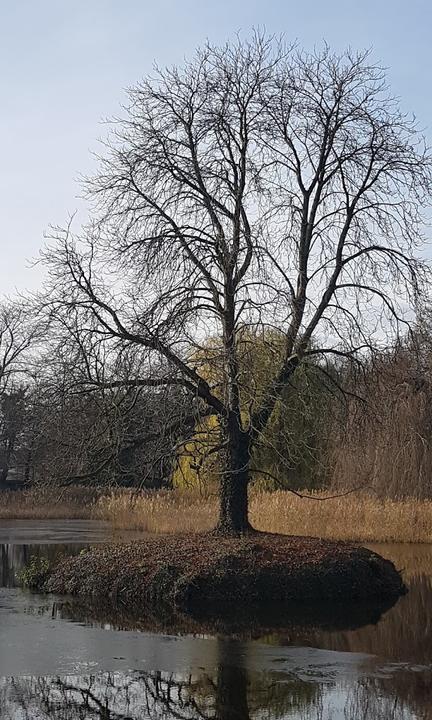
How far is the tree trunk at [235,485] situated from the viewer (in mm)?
19703

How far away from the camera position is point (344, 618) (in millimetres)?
15797

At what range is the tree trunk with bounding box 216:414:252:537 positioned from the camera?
64.6ft

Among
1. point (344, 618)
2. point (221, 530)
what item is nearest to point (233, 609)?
point (344, 618)

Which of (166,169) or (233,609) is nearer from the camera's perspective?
(233,609)

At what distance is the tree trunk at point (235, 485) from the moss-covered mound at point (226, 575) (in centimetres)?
102

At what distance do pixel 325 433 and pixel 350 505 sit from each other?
2458mm

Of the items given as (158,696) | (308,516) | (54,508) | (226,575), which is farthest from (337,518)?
(54,508)

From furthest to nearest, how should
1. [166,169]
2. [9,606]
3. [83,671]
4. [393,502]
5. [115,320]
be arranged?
[393,502], [166,169], [115,320], [9,606], [83,671]

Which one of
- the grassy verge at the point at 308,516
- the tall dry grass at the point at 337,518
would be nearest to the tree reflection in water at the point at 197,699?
the grassy verge at the point at 308,516

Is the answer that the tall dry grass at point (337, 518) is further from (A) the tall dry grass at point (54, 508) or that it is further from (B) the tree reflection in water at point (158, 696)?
(B) the tree reflection in water at point (158, 696)

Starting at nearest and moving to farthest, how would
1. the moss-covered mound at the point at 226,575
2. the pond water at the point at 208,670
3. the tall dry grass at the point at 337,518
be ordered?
the pond water at the point at 208,670 < the moss-covered mound at the point at 226,575 < the tall dry grass at the point at 337,518

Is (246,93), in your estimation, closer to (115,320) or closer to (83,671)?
(115,320)

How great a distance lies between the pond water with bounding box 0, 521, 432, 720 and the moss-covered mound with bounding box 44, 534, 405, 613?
3.85ft

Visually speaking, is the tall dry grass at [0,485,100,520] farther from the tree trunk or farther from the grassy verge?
the tree trunk
